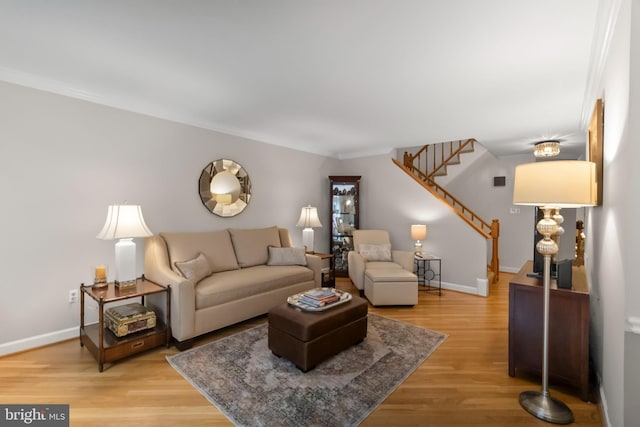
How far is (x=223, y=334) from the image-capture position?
293 centimetres

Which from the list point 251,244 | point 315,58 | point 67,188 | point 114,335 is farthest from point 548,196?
point 67,188

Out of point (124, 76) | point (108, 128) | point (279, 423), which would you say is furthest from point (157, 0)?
point (279, 423)

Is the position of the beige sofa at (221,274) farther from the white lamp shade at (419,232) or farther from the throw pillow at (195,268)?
the white lamp shade at (419,232)

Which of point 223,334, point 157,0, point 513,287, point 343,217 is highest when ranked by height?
point 157,0

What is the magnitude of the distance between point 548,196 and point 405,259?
8.78 feet

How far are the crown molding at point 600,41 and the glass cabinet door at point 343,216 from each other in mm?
3344

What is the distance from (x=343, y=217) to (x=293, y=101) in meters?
2.90

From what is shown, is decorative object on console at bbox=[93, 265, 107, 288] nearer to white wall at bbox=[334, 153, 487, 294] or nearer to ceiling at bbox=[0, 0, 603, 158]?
ceiling at bbox=[0, 0, 603, 158]

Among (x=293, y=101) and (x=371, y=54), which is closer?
(x=371, y=54)

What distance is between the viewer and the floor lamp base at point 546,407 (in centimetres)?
173

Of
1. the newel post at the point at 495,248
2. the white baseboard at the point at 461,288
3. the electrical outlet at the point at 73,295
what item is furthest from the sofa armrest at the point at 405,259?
the electrical outlet at the point at 73,295

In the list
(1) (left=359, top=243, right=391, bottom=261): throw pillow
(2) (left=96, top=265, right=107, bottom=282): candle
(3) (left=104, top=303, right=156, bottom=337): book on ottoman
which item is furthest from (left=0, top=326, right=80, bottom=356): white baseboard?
(1) (left=359, top=243, right=391, bottom=261): throw pillow

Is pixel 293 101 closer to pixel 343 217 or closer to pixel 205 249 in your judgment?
pixel 205 249

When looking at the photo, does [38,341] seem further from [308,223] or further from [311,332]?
[308,223]
